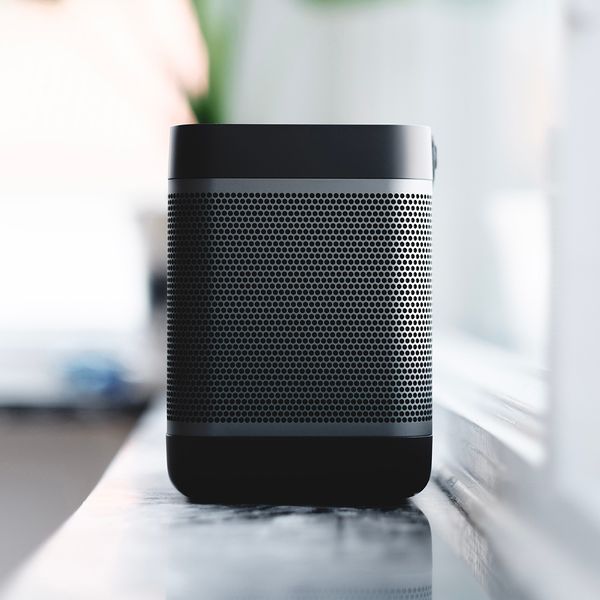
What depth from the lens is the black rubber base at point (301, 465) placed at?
1.64 ft

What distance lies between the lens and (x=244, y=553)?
0.43 m
